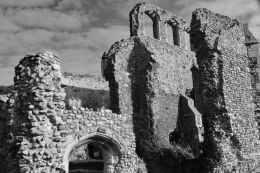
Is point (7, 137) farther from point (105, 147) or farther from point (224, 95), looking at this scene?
point (224, 95)

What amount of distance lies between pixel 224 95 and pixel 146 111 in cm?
534

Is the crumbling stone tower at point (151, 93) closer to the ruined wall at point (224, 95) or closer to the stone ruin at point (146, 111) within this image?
the stone ruin at point (146, 111)

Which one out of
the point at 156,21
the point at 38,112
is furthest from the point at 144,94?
the point at 156,21

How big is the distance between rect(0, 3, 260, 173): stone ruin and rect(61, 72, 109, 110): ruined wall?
0.14 metres

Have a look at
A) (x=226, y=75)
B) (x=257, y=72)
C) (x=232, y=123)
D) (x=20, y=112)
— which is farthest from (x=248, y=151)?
(x=257, y=72)

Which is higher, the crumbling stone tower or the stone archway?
the crumbling stone tower

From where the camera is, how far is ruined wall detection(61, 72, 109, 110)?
21.8 m

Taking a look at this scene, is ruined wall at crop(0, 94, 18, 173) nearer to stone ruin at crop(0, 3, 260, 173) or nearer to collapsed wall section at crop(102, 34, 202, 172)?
stone ruin at crop(0, 3, 260, 173)

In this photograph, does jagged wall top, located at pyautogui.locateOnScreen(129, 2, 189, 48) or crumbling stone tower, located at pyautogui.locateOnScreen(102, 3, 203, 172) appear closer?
crumbling stone tower, located at pyautogui.locateOnScreen(102, 3, 203, 172)

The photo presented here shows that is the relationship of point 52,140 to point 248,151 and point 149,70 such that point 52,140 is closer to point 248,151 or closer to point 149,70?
point 248,151

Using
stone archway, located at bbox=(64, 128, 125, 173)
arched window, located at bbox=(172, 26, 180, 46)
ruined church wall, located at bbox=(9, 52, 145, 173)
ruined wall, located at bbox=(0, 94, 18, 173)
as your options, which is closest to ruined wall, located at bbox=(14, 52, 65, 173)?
ruined church wall, located at bbox=(9, 52, 145, 173)

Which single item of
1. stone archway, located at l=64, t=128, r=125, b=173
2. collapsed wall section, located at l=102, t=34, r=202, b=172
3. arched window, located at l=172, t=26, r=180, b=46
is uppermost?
arched window, located at l=172, t=26, r=180, b=46

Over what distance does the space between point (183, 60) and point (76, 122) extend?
10.5m

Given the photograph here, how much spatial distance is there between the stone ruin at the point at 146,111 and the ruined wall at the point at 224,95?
31mm
